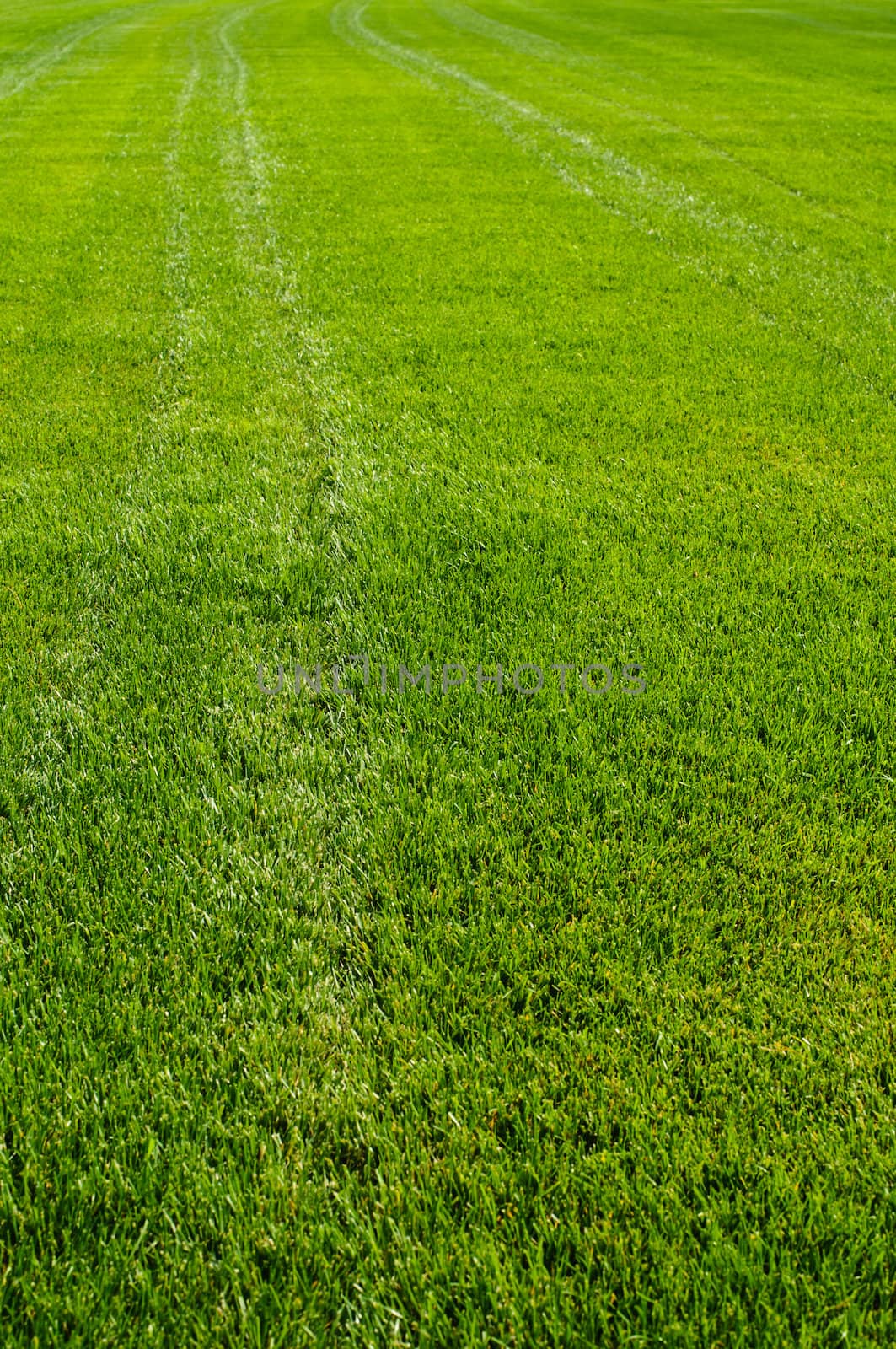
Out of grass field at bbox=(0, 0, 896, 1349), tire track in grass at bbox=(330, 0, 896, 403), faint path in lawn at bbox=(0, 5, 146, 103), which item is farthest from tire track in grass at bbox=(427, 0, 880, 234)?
faint path in lawn at bbox=(0, 5, 146, 103)

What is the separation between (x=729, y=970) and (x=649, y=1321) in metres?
0.75

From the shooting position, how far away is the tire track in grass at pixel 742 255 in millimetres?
5836

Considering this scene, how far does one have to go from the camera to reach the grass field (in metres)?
1.56

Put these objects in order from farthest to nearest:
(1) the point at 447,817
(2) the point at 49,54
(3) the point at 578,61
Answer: (2) the point at 49,54 → (3) the point at 578,61 → (1) the point at 447,817

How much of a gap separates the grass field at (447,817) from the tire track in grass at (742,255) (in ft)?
0.40

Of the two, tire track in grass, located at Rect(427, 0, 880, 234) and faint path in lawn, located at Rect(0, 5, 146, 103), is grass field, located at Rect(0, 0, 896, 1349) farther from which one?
faint path in lawn, located at Rect(0, 5, 146, 103)

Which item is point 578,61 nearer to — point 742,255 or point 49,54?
point 49,54

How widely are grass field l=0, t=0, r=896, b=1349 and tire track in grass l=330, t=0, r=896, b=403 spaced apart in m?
0.12

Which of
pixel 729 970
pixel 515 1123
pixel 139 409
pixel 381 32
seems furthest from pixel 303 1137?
pixel 381 32

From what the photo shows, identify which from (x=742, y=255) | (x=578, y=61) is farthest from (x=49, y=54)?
(x=742, y=255)

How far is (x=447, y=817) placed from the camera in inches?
95.8

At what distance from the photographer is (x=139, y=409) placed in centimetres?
480

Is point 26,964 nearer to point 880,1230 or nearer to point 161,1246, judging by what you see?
point 161,1246

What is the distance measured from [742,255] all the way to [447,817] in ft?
22.1
